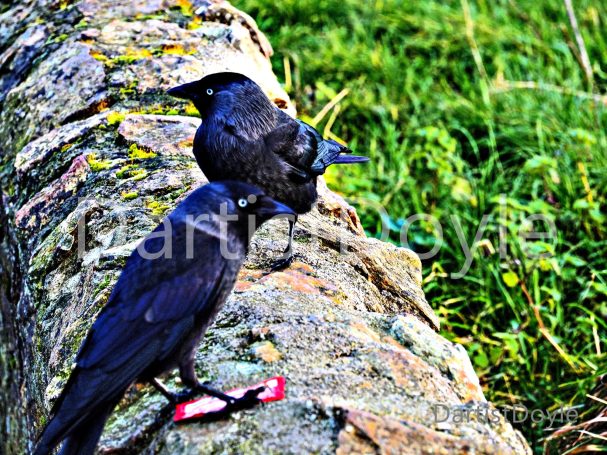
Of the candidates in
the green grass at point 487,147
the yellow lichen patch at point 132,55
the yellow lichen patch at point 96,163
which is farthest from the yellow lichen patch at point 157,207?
the green grass at point 487,147

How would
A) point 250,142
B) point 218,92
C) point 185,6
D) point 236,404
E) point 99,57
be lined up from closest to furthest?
point 236,404, point 250,142, point 218,92, point 99,57, point 185,6

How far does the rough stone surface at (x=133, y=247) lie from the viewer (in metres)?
2.09

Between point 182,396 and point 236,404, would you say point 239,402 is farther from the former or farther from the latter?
point 182,396

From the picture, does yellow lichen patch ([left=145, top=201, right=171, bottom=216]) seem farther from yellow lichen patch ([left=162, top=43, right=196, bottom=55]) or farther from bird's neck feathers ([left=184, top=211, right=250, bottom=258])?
yellow lichen patch ([left=162, top=43, right=196, bottom=55])

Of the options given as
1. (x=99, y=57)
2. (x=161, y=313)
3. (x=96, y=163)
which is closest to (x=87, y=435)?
(x=161, y=313)

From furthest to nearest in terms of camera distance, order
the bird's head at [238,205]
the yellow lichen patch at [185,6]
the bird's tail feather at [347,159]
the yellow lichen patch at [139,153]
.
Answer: the yellow lichen patch at [185,6], the bird's tail feather at [347,159], the yellow lichen patch at [139,153], the bird's head at [238,205]

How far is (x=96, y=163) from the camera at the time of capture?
138 inches

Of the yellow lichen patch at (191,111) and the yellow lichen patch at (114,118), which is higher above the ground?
the yellow lichen patch at (114,118)

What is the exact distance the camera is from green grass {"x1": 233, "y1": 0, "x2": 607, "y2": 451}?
4.21m

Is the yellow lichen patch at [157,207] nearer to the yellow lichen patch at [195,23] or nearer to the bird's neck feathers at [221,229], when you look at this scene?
the bird's neck feathers at [221,229]

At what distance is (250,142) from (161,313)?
1.18m

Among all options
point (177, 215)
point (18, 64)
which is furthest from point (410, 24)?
point (177, 215)

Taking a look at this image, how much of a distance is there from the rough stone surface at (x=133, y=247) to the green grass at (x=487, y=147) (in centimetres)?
100

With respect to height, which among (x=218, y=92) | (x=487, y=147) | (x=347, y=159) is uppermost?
(x=218, y=92)
